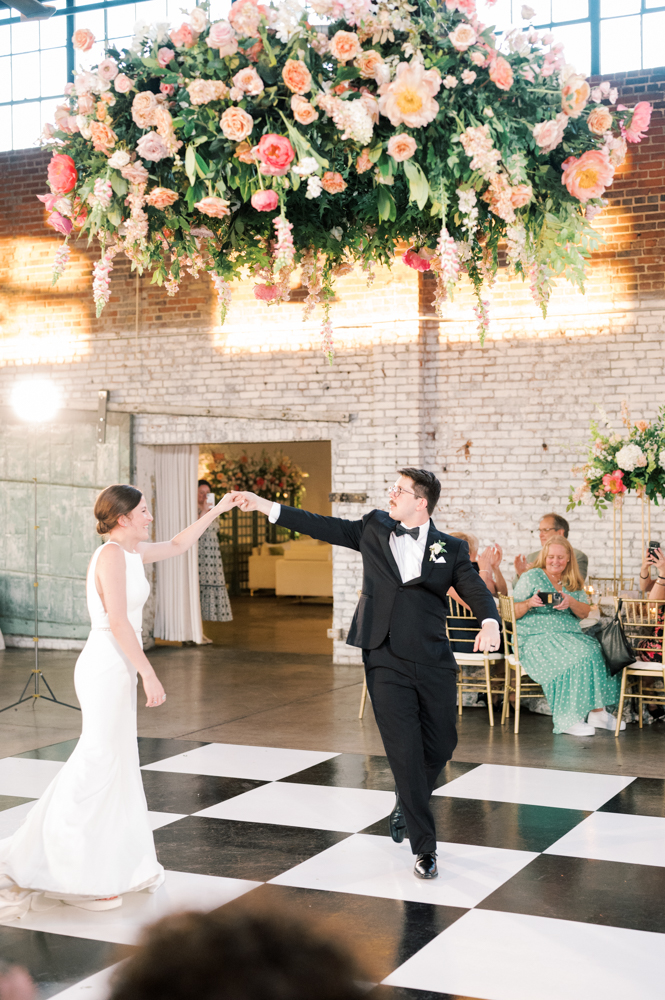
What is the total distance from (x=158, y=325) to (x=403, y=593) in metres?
6.71

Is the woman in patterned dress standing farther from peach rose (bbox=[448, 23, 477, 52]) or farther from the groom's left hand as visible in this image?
peach rose (bbox=[448, 23, 477, 52])

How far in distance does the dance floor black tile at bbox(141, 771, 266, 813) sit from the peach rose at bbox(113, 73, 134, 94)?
336cm

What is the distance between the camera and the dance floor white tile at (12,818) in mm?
4399

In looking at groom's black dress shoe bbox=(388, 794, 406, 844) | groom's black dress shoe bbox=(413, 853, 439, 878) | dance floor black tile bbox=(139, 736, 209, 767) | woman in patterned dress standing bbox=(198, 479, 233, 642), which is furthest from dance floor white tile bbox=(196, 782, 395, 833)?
woman in patterned dress standing bbox=(198, 479, 233, 642)

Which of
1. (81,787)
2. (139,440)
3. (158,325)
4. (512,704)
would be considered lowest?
(512,704)

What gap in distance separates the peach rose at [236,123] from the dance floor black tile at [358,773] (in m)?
3.67

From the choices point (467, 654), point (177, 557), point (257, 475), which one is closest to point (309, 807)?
point (467, 654)

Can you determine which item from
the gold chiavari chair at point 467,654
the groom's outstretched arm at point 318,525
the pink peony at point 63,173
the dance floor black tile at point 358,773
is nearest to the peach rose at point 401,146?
the pink peony at point 63,173

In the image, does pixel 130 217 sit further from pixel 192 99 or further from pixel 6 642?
pixel 6 642

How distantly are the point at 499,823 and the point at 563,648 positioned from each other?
2.22 m

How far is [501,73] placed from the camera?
7.35 ft

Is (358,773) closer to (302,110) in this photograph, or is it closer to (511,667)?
(511,667)

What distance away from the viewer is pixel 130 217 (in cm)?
245

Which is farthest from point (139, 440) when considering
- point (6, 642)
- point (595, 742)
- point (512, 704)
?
point (595, 742)
